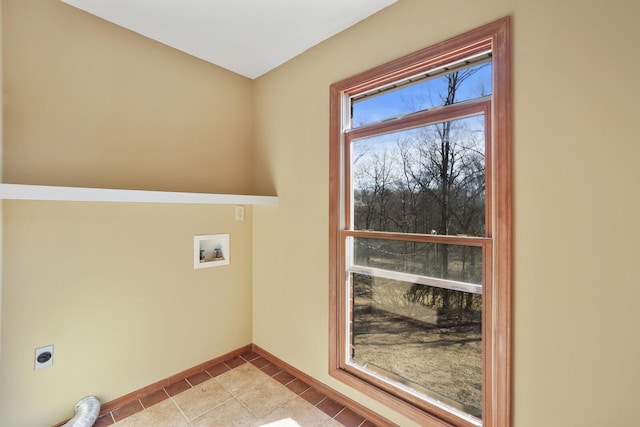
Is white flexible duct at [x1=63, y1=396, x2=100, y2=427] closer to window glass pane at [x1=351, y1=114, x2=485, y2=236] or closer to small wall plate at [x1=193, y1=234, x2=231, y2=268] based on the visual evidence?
small wall plate at [x1=193, y1=234, x2=231, y2=268]

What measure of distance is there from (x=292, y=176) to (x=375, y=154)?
30.7 inches

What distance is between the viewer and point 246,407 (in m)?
1.99

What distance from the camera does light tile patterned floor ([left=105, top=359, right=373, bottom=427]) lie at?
1.84 metres

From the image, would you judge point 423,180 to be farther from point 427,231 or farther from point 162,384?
point 162,384

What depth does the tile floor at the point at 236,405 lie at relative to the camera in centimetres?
185

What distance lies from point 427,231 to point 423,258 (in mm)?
165

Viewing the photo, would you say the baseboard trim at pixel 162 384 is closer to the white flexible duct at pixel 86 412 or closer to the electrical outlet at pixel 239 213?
the white flexible duct at pixel 86 412

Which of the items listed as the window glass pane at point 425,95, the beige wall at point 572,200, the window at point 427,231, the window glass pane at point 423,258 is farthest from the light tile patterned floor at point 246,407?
the window glass pane at point 425,95

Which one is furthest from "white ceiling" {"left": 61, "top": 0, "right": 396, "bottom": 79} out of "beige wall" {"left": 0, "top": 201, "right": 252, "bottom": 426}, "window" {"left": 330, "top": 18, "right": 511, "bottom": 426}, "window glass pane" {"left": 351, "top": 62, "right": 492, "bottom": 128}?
"beige wall" {"left": 0, "top": 201, "right": 252, "bottom": 426}

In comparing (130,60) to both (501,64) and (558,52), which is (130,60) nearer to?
(501,64)

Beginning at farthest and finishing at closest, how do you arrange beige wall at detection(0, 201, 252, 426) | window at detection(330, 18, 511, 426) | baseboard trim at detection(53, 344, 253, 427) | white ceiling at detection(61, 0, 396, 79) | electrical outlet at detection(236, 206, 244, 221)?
electrical outlet at detection(236, 206, 244, 221) → baseboard trim at detection(53, 344, 253, 427) → white ceiling at detection(61, 0, 396, 79) → beige wall at detection(0, 201, 252, 426) → window at detection(330, 18, 511, 426)

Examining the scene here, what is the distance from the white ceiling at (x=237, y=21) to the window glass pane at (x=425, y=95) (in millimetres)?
552

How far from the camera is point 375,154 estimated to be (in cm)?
192

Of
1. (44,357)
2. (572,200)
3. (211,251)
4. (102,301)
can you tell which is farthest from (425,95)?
(44,357)
